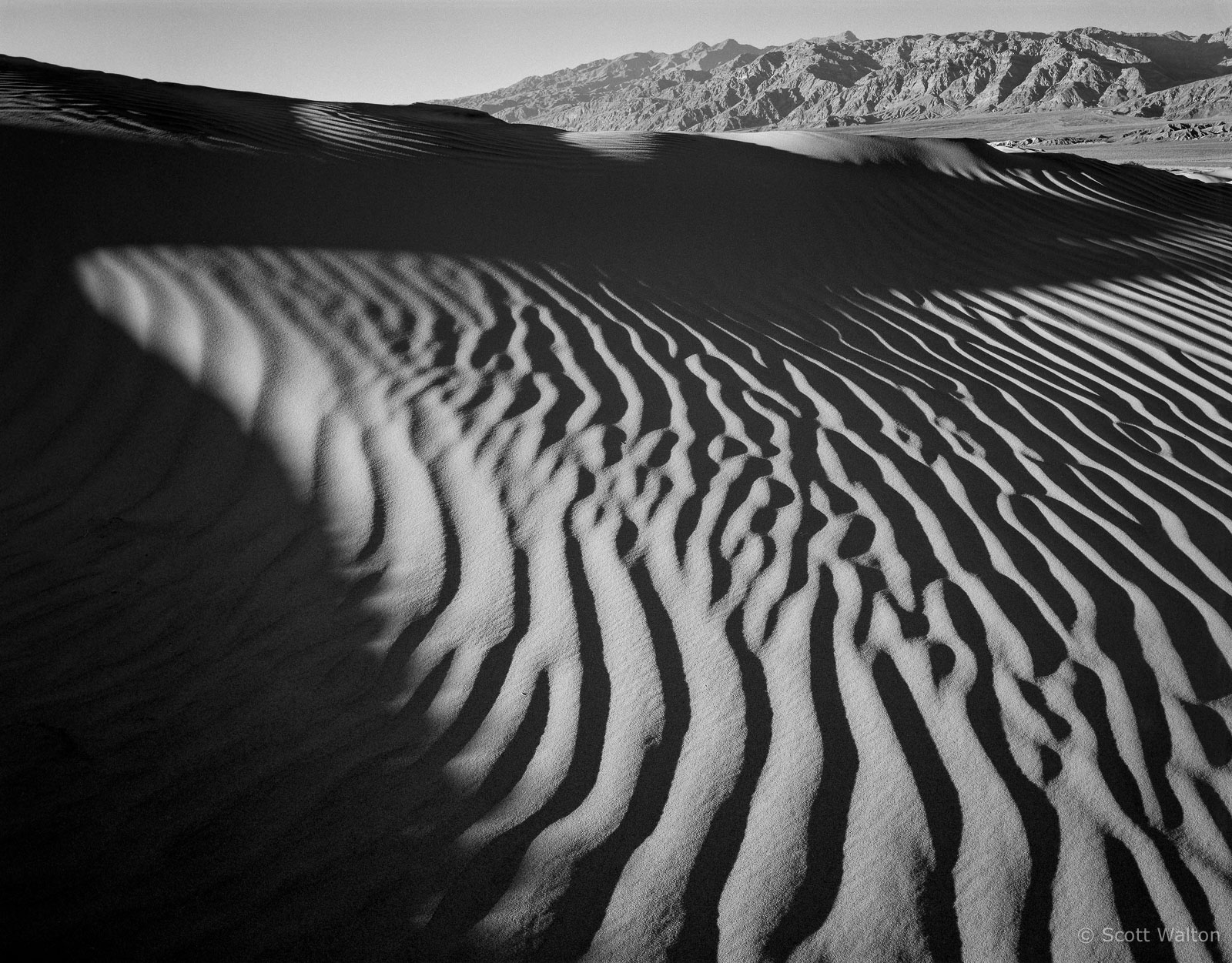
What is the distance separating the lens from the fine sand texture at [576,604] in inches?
63.9

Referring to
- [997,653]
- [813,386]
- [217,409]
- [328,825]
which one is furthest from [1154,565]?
[217,409]

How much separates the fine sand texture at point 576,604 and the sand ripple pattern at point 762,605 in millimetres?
12

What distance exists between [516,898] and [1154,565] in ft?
7.39

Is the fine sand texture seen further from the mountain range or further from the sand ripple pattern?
the mountain range

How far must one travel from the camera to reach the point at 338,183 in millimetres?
5523

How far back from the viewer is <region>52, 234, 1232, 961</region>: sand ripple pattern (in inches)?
64.9

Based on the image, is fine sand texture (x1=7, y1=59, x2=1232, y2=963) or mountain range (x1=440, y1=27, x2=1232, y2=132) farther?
mountain range (x1=440, y1=27, x2=1232, y2=132)

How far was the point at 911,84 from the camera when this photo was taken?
55.9 metres

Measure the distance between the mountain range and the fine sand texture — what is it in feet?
139
